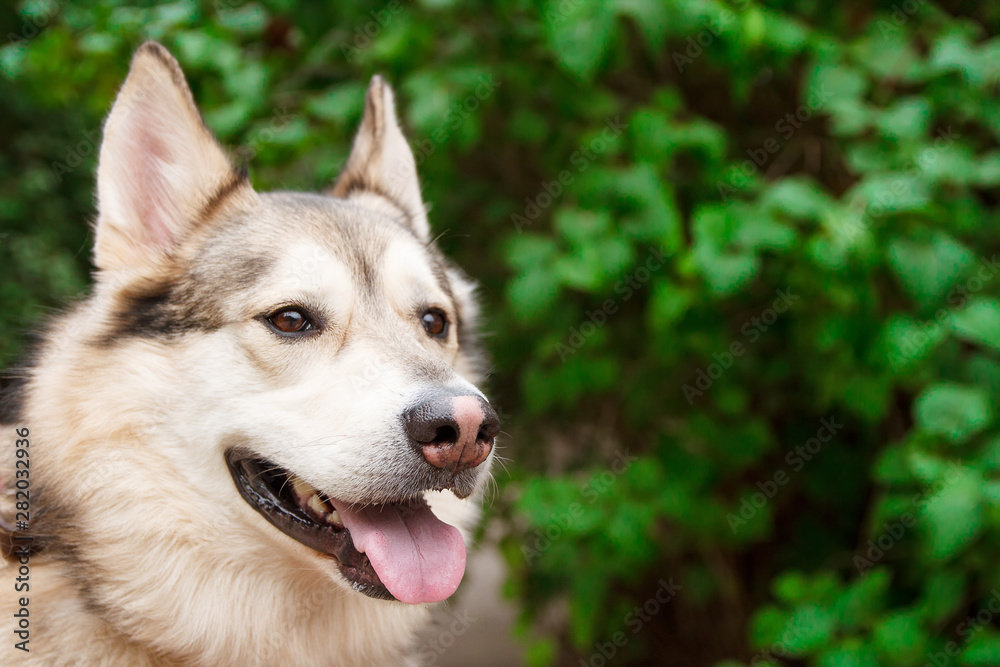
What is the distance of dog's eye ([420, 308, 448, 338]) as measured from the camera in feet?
8.95

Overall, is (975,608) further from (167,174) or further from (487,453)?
(167,174)

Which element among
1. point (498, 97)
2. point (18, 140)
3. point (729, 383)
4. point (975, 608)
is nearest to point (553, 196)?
point (498, 97)

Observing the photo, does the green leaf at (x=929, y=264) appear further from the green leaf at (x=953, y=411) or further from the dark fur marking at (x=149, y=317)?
the dark fur marking at (x=149, y=317)

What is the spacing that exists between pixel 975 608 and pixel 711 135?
8.50 feet

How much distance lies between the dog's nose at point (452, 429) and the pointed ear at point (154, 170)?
1.02 m

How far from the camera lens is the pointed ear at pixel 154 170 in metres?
2.38

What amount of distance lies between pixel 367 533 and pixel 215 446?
47 centimetres

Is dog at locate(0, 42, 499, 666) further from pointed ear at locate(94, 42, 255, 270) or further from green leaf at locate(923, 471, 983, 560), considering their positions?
green leaf at locate(923, 471, 983, 560)

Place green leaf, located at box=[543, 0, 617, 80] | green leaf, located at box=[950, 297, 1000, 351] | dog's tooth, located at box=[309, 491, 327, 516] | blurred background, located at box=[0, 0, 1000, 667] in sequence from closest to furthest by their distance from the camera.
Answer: dog's tooth, located at box=[309, 491, 327, 516], green leaf, located at box=[950, 297, 1000, 351], green leaf, located at box=[543, 0, 617, 80], blurred background, located at box=[0, 0, 1000, 667]

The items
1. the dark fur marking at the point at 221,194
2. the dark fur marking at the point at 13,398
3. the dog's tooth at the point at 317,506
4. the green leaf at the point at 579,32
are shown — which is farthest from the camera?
the green leaf at the point at 579,32

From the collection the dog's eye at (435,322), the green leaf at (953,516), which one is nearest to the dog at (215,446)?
the dog's eye at (435,322)

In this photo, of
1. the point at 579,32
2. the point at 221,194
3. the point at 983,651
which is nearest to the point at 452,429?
the point at 221,194

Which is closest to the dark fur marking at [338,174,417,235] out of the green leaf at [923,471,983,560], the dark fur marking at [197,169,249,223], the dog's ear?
the dog's ear

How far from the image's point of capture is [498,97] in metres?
3.89
